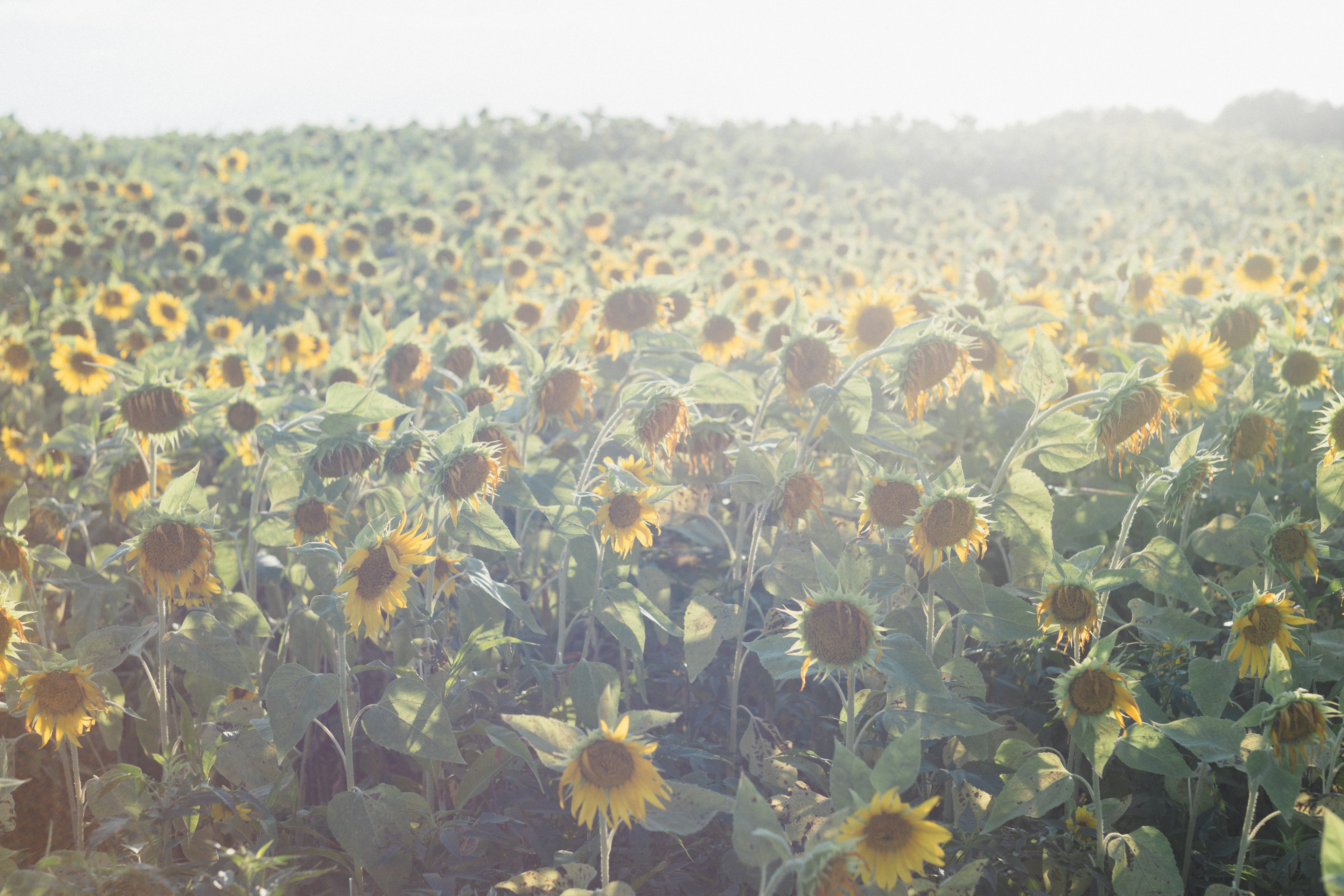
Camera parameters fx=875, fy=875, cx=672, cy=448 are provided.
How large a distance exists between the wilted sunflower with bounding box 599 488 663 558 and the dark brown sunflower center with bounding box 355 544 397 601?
52cm

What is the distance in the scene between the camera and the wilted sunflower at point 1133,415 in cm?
197

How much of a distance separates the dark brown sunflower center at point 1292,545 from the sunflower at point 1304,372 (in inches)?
35.1

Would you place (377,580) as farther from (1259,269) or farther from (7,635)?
(1259,269)

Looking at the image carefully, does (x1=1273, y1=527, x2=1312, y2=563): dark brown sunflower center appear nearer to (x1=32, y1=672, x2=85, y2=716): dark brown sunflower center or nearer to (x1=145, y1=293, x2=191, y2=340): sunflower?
(x1=32, y1=672, x2=85, y2=716): dark brown sunflower center

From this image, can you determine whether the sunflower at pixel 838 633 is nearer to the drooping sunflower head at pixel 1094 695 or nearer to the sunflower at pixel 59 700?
the drooping sunflower head at pixel 1094 695

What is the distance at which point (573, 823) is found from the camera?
229cm

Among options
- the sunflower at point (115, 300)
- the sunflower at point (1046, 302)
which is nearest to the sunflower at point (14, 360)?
the sunflower at point (115, 300)

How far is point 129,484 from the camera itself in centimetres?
271

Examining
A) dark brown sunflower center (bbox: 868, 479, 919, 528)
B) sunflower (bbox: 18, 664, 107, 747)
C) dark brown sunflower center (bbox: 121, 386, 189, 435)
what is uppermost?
dark brown sunflower center (bbox: 121, 386, 189, 435)

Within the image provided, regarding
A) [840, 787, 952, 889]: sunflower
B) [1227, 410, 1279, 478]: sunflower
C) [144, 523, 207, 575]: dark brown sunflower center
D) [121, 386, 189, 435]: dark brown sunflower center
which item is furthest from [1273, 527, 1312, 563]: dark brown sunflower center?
[121, 386, 189, 435]: dark brown sunflower center

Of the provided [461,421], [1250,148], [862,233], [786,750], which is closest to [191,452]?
[461,421]

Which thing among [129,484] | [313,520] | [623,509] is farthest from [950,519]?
[129,484]

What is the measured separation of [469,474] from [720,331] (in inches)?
62.5

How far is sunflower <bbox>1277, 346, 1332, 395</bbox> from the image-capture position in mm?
2742
